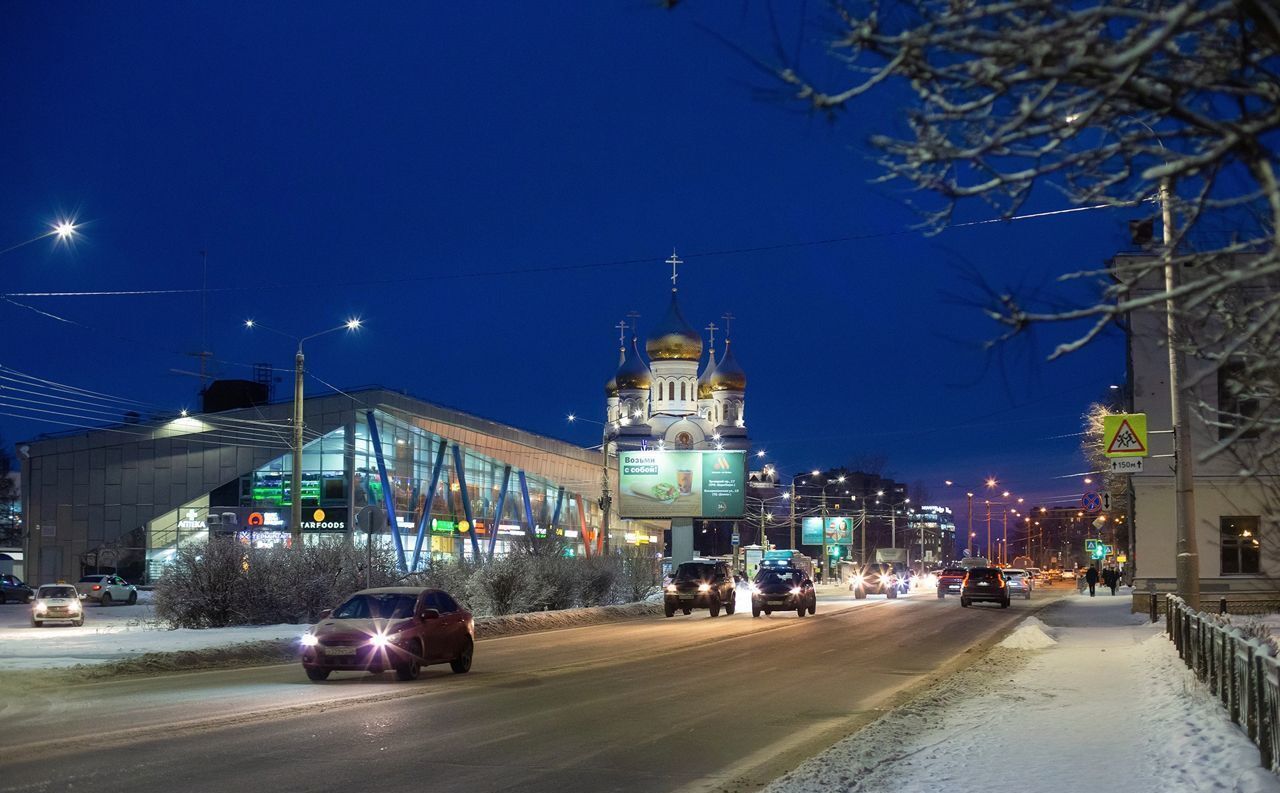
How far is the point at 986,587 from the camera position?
5059 centimetres

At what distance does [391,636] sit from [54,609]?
82.0 feet

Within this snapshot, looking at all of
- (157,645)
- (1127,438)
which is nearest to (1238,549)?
(1127,438)

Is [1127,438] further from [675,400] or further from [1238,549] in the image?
[675,400]

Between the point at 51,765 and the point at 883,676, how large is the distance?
1381cm

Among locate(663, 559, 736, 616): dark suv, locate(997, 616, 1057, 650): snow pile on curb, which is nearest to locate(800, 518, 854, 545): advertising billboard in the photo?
locate(663, 559, 736, 616): dark suv

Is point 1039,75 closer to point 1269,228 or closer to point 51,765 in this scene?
point 1269,228

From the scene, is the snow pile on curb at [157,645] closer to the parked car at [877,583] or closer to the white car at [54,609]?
the white car at [54,609]

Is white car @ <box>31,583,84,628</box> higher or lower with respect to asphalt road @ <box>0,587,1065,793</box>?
lower

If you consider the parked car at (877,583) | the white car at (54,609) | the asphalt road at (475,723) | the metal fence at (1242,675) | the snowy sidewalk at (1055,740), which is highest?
the metal fence at (1242,675)

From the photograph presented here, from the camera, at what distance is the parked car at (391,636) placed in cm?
2006

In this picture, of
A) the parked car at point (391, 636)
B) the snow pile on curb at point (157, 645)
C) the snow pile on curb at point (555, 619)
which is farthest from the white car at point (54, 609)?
the parked car at point (391, 636)

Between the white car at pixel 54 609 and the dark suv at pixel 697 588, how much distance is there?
18927 millimetres

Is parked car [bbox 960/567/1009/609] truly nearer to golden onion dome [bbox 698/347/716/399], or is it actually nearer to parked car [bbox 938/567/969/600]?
parked car [bbox 938/567/969/600]

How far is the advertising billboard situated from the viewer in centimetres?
10450
